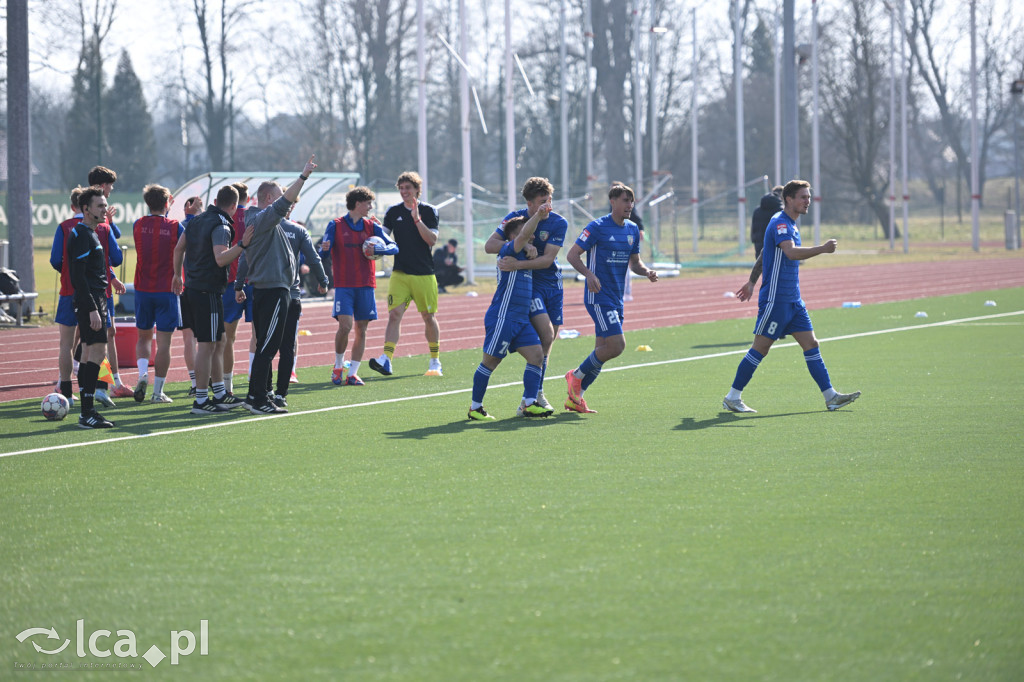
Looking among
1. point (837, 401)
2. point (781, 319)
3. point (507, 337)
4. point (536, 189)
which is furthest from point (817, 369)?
point (536, 189)

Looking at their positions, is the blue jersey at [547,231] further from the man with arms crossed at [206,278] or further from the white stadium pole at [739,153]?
the white stadium pole at [739,153]

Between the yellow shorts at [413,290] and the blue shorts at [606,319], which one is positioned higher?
the yellow shorts at [413,290]

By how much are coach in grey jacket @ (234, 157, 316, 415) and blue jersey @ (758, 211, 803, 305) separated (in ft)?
13.2

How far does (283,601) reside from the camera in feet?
15.7

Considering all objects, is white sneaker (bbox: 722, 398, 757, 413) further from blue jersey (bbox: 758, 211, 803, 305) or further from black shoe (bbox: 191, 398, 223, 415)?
black shoe (bbox: 191, 398, 223, 415)

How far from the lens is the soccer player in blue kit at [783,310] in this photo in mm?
9727

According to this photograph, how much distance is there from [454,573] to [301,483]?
2.22 metres

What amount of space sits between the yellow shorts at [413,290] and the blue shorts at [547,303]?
2.43m

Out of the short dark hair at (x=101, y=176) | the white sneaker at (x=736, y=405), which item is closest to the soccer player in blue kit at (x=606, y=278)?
the white sneaker at (x=736, y=405)

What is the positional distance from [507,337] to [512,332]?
0.06 meters

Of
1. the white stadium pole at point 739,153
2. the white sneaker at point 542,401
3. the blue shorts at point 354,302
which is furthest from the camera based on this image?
the white stadium pole at point 739,153

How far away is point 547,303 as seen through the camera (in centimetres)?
1004

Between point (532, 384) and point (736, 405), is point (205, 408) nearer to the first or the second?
point (532, 384)

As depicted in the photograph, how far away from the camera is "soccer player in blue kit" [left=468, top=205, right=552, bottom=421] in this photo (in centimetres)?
947
